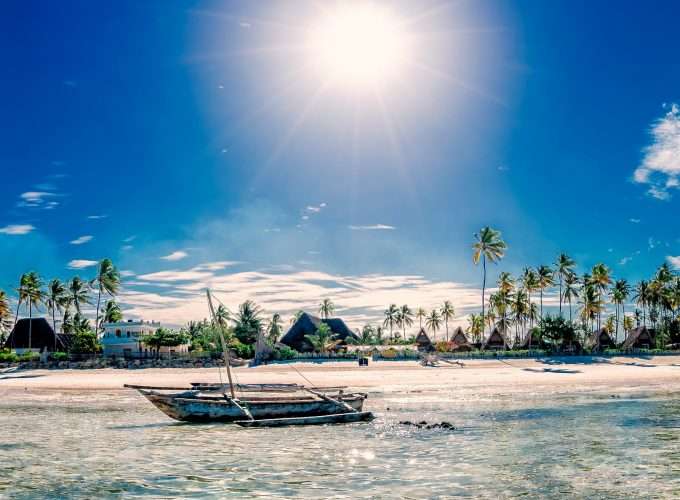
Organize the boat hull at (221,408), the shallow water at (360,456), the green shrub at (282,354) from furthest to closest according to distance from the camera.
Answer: the green shrub at (282,354)
the boat hull at (221,408)
the shallow water at (360,456)

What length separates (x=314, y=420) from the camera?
80.1 feet

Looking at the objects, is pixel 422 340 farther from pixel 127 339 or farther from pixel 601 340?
pixel 127 339

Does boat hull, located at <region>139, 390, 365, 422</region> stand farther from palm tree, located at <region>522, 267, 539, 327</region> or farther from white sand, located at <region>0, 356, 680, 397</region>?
palm tree, located at <region>522, 267, 539, 327</region>

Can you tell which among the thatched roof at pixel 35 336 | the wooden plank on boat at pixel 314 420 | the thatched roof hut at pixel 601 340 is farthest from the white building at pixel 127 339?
the thatched roof hut at pixel 601 340

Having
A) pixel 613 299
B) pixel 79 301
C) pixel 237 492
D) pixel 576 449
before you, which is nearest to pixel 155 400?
pixel 237 492

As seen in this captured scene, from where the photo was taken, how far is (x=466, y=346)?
276 feet

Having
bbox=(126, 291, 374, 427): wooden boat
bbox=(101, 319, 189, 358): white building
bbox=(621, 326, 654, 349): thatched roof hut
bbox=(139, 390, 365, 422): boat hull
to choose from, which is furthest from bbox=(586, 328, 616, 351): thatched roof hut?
bbox=(139, 390, 365, 422): boat hull

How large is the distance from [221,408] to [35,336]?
227 ft

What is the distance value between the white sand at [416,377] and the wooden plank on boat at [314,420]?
1366 cm

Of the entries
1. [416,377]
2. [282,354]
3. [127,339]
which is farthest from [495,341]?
Result: [127,339]

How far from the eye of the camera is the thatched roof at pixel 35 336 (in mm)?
82562

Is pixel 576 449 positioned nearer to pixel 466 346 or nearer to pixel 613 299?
pixel 466 346

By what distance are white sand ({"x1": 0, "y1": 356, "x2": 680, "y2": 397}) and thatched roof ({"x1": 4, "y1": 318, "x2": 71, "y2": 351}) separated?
26960 millimetres

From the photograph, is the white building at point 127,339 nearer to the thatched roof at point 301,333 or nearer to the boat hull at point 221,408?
the thatched roof at point 301,333
